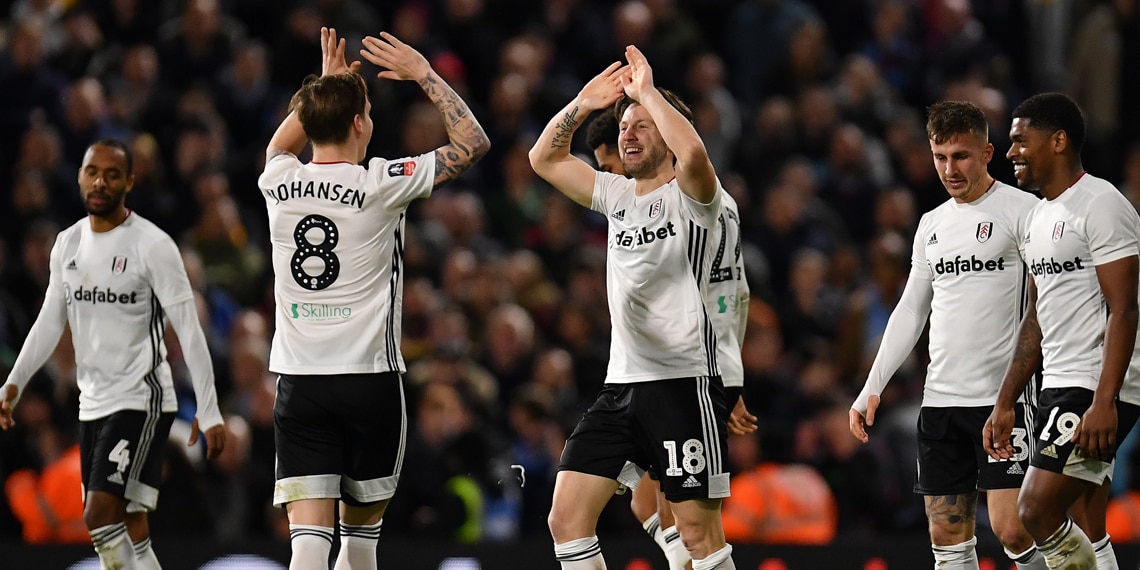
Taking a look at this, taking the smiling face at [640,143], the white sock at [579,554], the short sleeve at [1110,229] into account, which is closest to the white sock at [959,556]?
the short sleeve at [1110,229]

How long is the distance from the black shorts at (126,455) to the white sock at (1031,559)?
4.21 m

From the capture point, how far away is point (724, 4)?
51.3 ft

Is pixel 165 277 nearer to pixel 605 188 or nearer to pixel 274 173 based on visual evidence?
pixel 274 173

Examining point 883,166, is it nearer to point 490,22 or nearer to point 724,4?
point 724,4

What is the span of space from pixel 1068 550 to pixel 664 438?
173cm

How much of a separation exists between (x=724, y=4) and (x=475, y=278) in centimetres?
515

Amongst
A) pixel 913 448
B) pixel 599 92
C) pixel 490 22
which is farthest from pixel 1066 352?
pixel 490 22

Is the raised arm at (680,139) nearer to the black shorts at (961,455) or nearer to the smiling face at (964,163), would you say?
the smiling face at (964,163)

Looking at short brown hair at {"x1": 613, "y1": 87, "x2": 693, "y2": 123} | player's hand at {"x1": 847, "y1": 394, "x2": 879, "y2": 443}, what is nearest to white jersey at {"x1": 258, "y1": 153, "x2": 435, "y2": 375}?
short brown hair at {"x1": 613, "y1": 87, "x2": 693, "y2": 123}

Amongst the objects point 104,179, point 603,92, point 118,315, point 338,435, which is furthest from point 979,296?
point 104,179

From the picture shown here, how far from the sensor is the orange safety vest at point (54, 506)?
32.8 ft

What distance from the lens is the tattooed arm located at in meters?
6.75

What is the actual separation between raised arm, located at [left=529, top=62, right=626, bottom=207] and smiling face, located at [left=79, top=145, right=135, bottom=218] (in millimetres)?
2267

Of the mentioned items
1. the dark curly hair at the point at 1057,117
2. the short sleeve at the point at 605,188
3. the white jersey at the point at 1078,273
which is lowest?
the white jersey at the point at 1078,273
